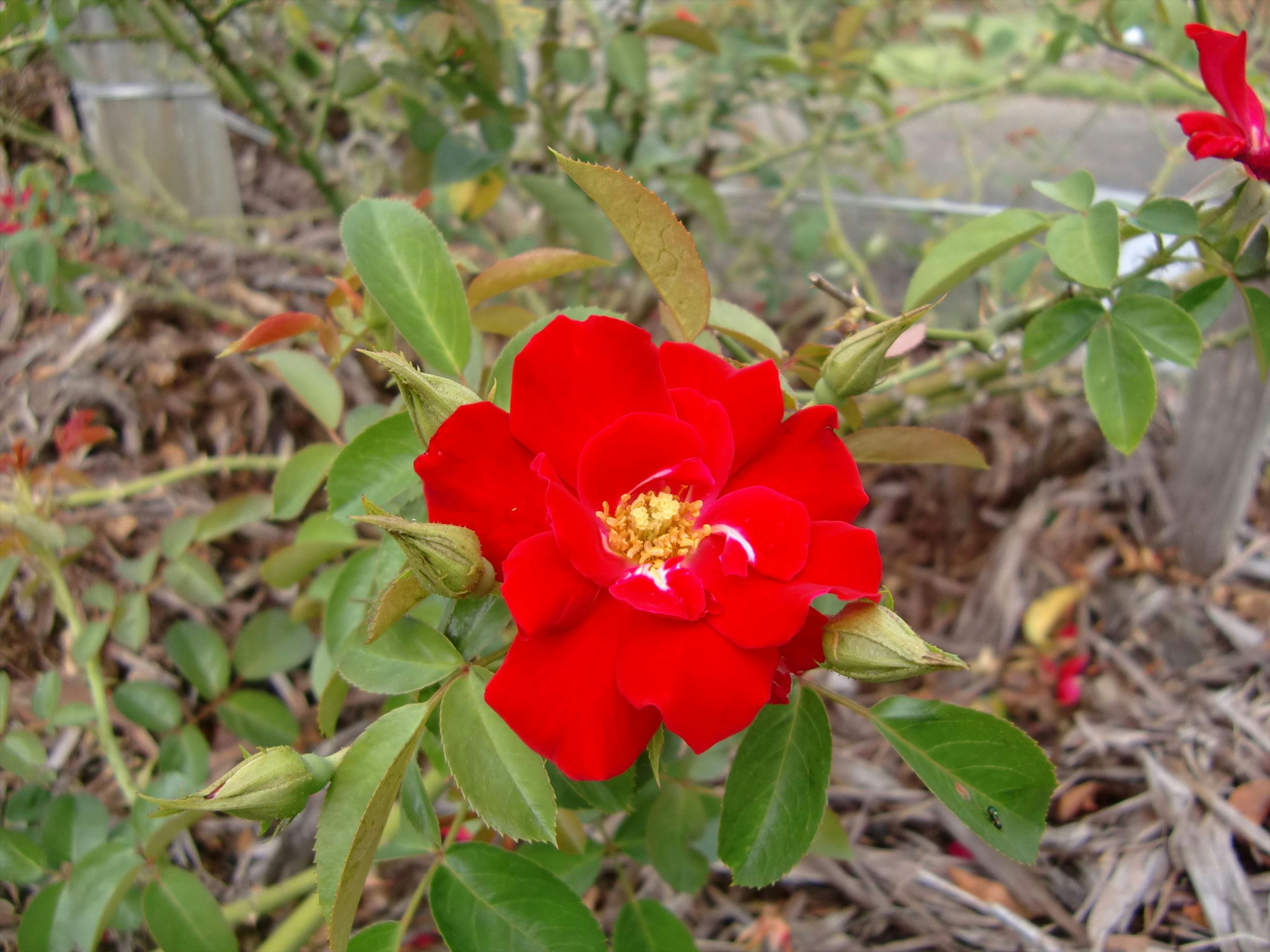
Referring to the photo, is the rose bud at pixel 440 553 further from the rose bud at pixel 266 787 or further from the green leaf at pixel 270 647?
the green leaf at pixel 270 647

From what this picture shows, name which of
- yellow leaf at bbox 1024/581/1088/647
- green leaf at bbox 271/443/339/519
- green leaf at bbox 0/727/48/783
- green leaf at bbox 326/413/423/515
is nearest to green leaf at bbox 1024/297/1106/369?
green leaf at bbox 326/413/423/515

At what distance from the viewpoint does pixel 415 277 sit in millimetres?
708

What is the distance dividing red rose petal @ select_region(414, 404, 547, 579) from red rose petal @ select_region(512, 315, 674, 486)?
2 centimetres

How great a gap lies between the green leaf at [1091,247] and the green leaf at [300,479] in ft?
2.35

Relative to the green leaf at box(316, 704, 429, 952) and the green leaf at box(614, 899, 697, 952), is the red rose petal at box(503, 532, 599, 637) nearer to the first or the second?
the green leaf at box(316, 704, 429, 952)

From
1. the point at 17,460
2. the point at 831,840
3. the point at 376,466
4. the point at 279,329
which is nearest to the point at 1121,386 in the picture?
the point at 831,840

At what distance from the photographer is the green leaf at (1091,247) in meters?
0.73

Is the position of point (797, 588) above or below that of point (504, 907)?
above

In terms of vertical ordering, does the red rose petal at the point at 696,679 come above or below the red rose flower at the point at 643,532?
below

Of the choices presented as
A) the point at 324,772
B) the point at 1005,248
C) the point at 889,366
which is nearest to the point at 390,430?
the point at 324,772

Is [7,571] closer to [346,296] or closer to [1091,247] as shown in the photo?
[346,296]

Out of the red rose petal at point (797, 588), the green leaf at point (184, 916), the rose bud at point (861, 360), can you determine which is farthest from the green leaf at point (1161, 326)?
the green leaf at point (184, 916)

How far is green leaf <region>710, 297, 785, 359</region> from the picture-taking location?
29.3 inches

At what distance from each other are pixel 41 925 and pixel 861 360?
95 centimetres
